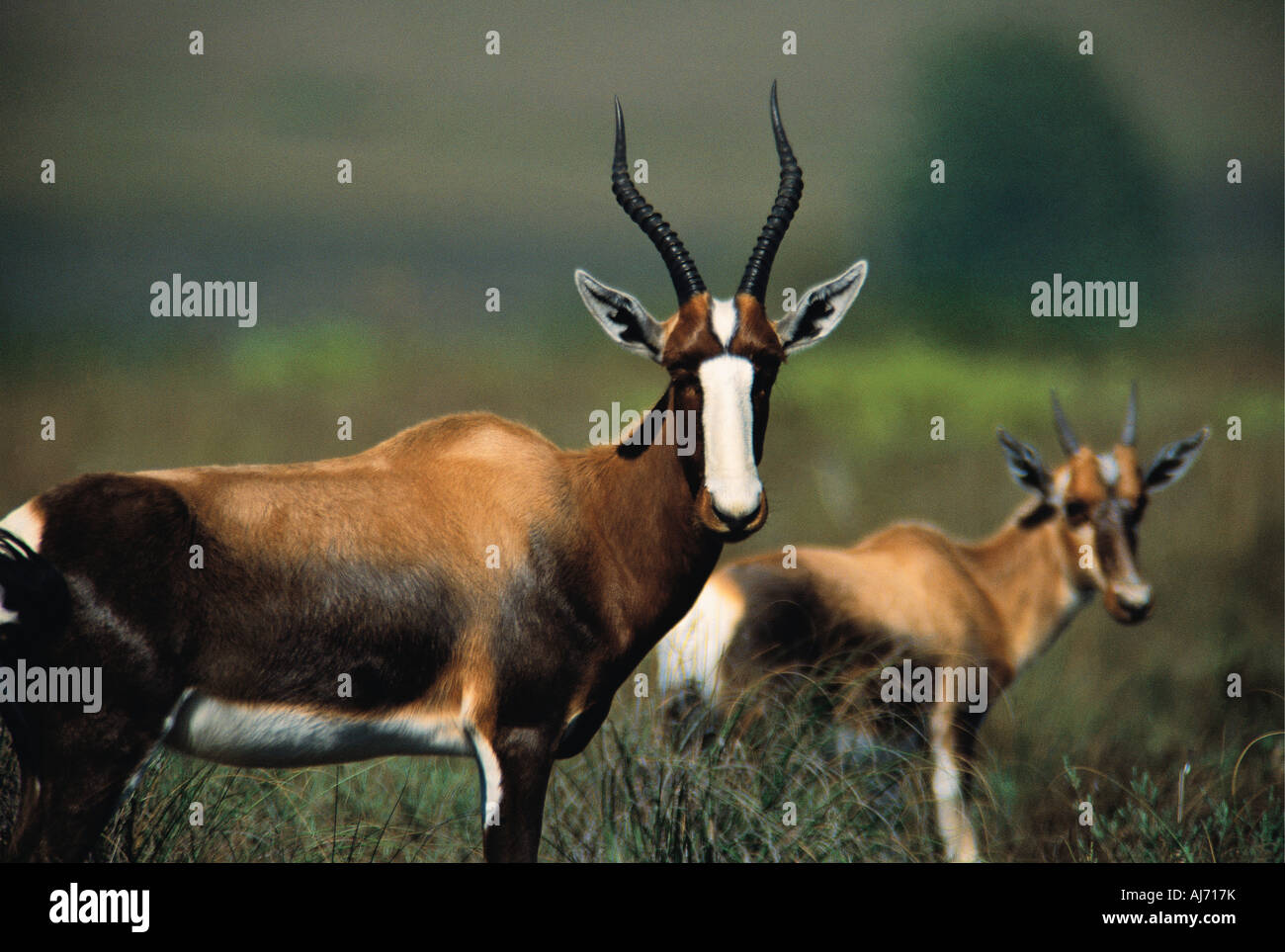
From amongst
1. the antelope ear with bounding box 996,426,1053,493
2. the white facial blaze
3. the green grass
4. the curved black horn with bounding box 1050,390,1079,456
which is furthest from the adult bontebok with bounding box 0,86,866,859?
the curved black horn with bounding box 1050,390,1079,456

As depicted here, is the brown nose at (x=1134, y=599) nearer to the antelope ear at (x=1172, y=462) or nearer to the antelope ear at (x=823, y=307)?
the antelope ear at (x=1172, y=462)

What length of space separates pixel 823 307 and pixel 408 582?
189cm

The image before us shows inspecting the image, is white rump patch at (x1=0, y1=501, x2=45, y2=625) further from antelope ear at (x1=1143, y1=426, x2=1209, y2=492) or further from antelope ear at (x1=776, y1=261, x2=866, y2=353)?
antelope ear at (x1=1143, y1=426, x2=1209, y2=492)

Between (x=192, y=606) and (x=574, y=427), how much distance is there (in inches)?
160

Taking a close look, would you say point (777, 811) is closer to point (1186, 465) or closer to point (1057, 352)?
point (1186, 465)

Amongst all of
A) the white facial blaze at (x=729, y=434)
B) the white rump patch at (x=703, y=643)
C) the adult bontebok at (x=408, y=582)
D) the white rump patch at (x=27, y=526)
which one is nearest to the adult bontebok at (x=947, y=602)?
the white rump patch at (x=703, y=643)

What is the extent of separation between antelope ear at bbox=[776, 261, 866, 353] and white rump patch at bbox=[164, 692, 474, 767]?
6.20 ft

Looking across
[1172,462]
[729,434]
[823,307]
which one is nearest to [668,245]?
[823,307]

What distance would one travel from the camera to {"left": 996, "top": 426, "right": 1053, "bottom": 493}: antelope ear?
668 cm

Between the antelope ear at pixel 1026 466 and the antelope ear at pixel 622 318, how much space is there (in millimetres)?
2664

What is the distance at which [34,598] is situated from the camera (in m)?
4.01

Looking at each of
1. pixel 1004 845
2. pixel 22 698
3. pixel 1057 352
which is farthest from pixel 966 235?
pixel 22 698

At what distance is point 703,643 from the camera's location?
6.05 m

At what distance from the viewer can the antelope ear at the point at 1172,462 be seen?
6629 mm
